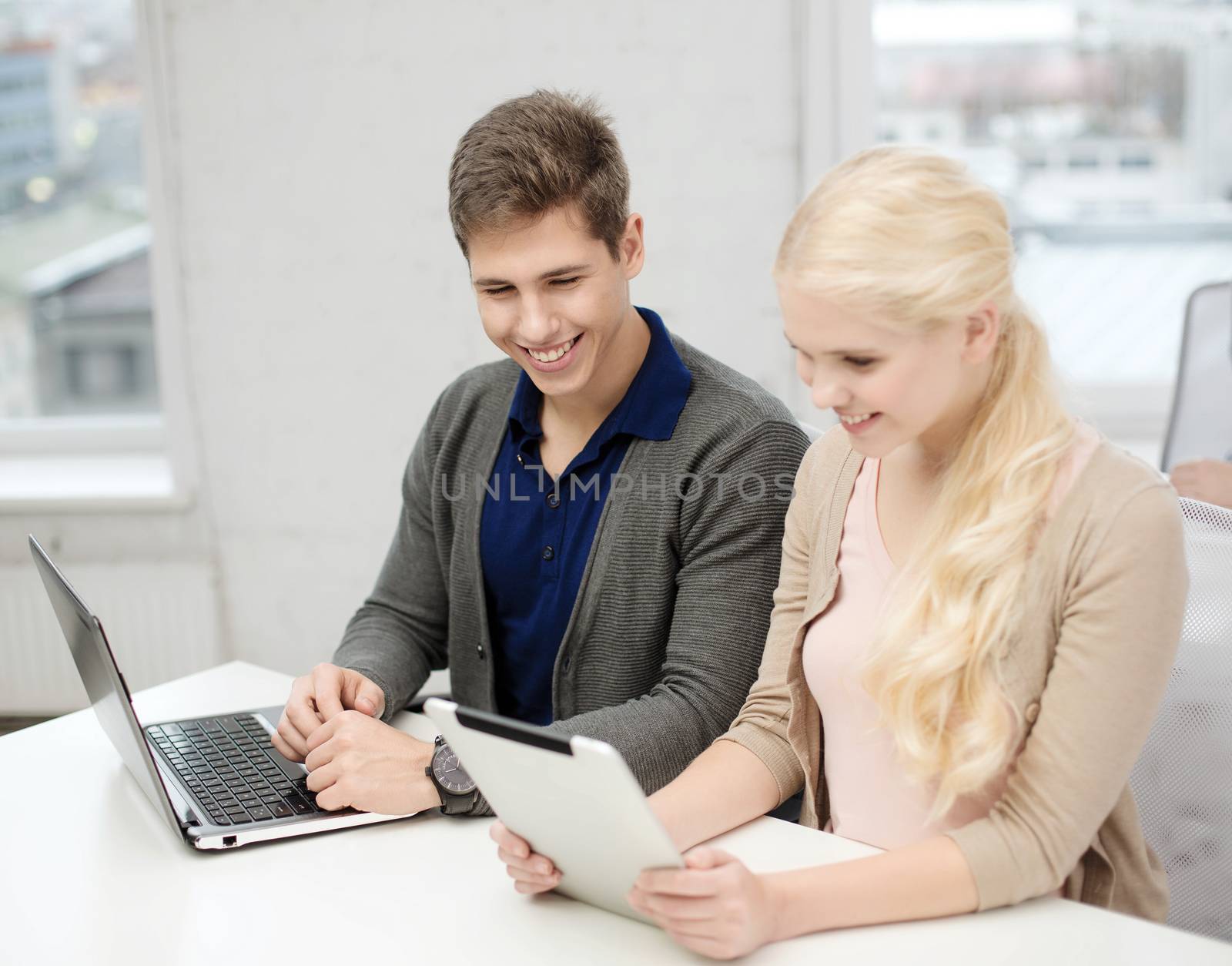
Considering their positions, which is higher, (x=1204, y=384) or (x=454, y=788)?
(x=1204, y=384)

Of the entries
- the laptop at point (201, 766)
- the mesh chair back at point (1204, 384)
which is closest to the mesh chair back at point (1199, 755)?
the laptop at point (201, 766)

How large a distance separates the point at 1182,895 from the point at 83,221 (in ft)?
9.60

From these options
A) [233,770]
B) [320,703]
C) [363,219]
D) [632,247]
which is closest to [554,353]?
[632,247]

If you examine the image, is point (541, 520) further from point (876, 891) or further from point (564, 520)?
point (876, 891)

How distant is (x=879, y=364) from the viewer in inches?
38.1

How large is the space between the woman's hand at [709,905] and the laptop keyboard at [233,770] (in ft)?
1.33

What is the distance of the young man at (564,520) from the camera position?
126 centimetres

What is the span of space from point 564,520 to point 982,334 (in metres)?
0.64

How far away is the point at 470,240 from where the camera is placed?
4.43ft

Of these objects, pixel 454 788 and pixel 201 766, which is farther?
pixel 201 766

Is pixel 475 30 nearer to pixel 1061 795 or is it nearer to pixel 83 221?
pixel 83 221

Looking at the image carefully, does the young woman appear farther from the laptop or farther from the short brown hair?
the short brown hair

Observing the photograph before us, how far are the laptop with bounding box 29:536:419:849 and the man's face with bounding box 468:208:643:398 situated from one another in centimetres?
53

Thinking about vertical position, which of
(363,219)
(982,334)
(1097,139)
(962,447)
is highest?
(1097,139)
